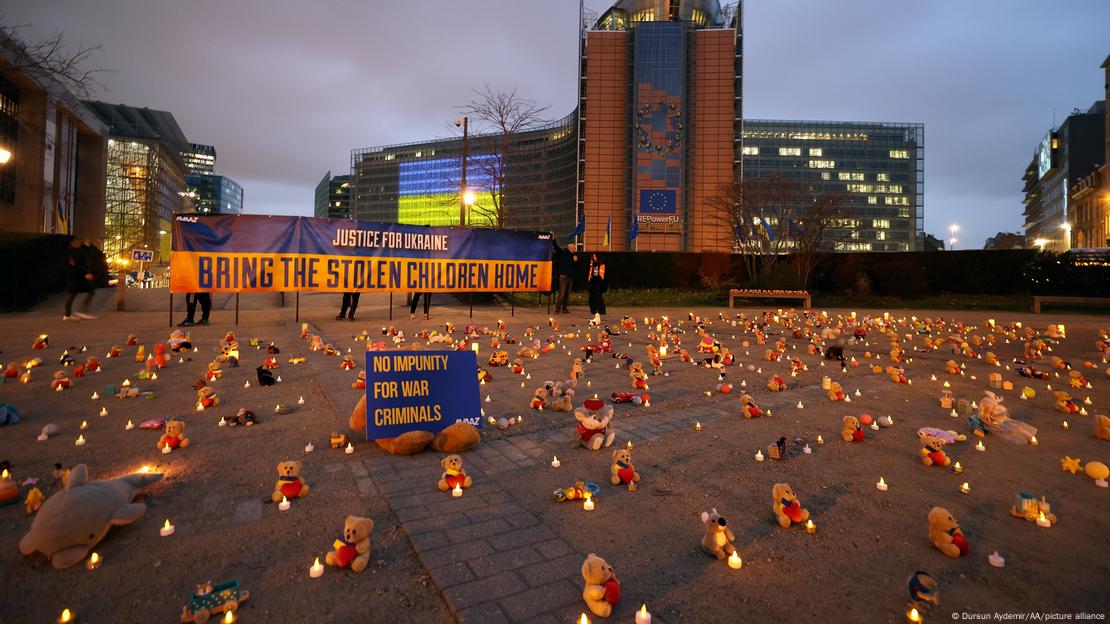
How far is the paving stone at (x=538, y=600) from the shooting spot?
7.63ft

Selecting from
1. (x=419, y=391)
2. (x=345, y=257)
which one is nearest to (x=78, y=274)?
(x=345, y=257)

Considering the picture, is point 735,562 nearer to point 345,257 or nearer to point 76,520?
point 76,520

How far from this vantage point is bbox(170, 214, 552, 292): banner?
12.7m

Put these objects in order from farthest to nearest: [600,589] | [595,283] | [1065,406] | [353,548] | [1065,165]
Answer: [1065,165] < [595,283] < [1065,406] < [353,548] < [600,589]

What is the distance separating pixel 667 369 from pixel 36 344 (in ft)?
38.3

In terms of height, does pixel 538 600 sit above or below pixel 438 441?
below

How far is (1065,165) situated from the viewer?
103 meters

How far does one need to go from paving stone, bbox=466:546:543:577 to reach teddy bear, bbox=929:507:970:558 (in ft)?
7.54

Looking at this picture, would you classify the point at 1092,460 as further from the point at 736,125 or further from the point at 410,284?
the point at 736,125

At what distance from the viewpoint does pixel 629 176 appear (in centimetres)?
6344

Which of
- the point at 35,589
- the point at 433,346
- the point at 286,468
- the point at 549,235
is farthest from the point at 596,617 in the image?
the point at 549,235

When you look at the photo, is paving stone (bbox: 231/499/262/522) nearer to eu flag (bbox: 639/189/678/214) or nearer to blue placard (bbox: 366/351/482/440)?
blue placard (bbox: 366/351/482/440)

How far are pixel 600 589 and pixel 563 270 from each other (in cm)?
1592

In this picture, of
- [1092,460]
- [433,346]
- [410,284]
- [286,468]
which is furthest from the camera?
[410,284]
